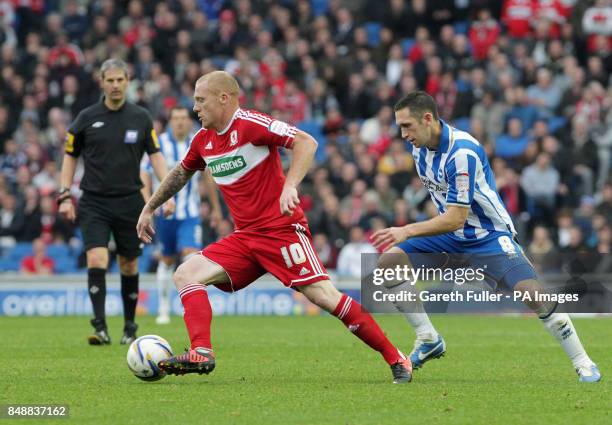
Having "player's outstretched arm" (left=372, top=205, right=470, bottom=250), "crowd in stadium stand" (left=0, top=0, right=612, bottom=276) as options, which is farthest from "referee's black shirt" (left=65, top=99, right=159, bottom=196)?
"crowd in stadium stand" (left=0, top=0, right=612, bottom=276)

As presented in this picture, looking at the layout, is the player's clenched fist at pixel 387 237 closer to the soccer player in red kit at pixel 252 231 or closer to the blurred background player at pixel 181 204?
the soccer player in red kit at pixel 252 231

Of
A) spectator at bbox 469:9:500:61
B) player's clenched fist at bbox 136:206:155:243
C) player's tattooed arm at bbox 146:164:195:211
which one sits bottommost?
player's clenched fist at bbox 136:206:155:243

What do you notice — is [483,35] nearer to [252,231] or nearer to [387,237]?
[252,231]

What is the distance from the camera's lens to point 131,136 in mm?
12820

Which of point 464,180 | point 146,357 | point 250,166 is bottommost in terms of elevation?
point 146,357

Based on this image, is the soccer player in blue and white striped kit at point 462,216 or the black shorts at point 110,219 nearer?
the soccer player in blue and white striped kit at point 462,216

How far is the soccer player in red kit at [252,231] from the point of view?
8.96m

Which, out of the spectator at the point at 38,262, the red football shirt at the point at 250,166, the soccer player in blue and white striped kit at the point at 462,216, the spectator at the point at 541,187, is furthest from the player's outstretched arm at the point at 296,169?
the spectator at the point at 38,262

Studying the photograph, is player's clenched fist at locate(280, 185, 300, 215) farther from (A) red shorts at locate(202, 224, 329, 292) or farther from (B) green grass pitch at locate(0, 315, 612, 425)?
(B) green grass pitch at locate(0, 315, 612, 425)

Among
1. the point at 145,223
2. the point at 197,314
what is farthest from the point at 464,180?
the point at 145,223

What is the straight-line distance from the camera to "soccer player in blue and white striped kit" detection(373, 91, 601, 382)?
358 inches

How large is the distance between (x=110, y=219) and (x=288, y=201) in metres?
4.79

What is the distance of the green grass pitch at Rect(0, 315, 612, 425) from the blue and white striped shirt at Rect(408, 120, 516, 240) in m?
1.18

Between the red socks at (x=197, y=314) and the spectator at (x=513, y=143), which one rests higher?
the spectator at (x=513, y=143)
